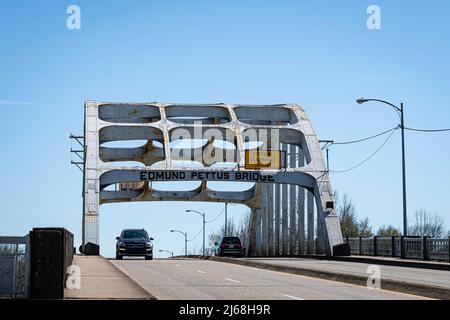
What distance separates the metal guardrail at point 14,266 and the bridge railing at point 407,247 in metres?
24.0

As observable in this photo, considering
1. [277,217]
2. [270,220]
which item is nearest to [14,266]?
[277,217]

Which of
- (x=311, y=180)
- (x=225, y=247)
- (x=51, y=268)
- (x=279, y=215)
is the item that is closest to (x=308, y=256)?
(x=311, y=180)

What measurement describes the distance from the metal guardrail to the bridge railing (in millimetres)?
23985

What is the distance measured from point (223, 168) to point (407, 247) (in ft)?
55.3

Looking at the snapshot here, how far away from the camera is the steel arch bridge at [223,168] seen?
53.1 m

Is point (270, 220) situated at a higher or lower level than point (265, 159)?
lower

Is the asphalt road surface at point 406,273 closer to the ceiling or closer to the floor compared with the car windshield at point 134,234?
closer to the floor

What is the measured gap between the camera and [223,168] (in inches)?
2137

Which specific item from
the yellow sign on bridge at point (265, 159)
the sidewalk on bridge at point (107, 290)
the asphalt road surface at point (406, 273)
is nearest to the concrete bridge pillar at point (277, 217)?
the yellow sign on bridge at point (265, 159)

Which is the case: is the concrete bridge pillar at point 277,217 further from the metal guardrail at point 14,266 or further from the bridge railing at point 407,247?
the metal guardrail at point 14,266

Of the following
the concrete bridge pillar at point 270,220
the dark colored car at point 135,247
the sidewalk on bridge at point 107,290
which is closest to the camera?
the sidewalk on bridge at point 107,290

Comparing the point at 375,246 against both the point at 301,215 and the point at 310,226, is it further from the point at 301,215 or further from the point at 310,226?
the point at 301,215
